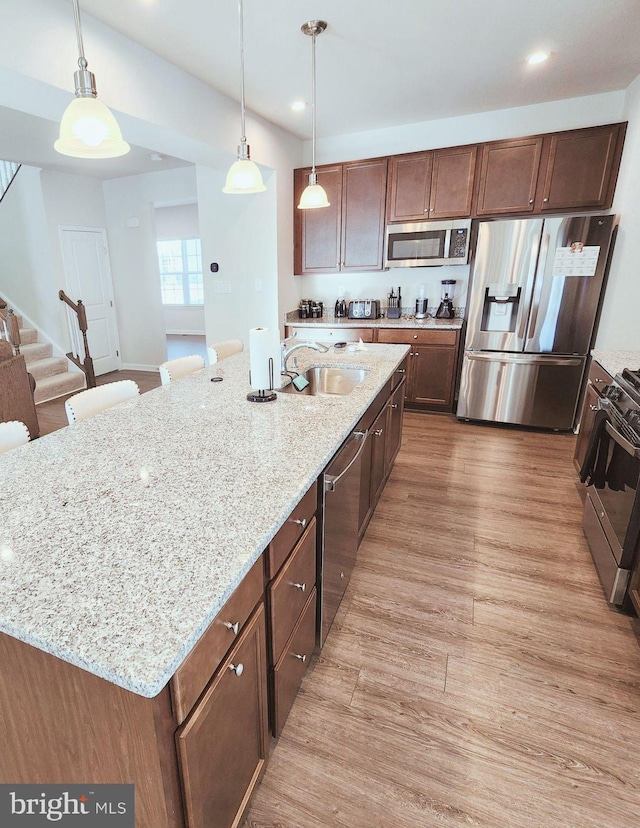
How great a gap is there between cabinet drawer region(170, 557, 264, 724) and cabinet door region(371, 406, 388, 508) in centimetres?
125

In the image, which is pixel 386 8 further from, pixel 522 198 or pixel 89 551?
pixel 89 551

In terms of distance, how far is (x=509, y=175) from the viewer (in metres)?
3.60

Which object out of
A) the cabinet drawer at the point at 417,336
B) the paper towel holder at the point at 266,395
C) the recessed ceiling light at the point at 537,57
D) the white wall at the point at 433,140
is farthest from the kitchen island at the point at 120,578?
the white wall at the point at 433,140

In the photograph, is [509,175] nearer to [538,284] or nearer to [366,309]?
[538,284]

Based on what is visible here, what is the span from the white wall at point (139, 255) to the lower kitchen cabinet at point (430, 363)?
337 centimetres

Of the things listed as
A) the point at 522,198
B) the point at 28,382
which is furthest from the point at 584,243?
the point at 28,382

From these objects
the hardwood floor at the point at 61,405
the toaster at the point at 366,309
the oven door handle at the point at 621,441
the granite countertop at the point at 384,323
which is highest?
the toaster at the point at 366,309

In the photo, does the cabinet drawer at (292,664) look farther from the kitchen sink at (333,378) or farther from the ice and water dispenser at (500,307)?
the ice and water dispenser at (500,307)

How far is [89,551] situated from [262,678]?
20.9 inches

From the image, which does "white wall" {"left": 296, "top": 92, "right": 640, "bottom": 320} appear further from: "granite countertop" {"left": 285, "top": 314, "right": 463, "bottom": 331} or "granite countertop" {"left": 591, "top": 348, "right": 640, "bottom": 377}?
"granite countertop" {"left": 591, "top": 348, "right": 640, "bottom": 377}

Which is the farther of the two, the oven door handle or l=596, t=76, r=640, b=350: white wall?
l=596, t=76, r=640, b=350: white wall

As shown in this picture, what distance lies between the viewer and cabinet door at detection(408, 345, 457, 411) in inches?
156

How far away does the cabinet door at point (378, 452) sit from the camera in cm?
215

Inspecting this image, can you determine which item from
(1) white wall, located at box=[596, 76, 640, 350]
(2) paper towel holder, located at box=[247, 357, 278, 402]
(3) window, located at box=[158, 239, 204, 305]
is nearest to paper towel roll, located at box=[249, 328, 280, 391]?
(2) paper towel holder, located at box=[247, 357, 278, 402]
